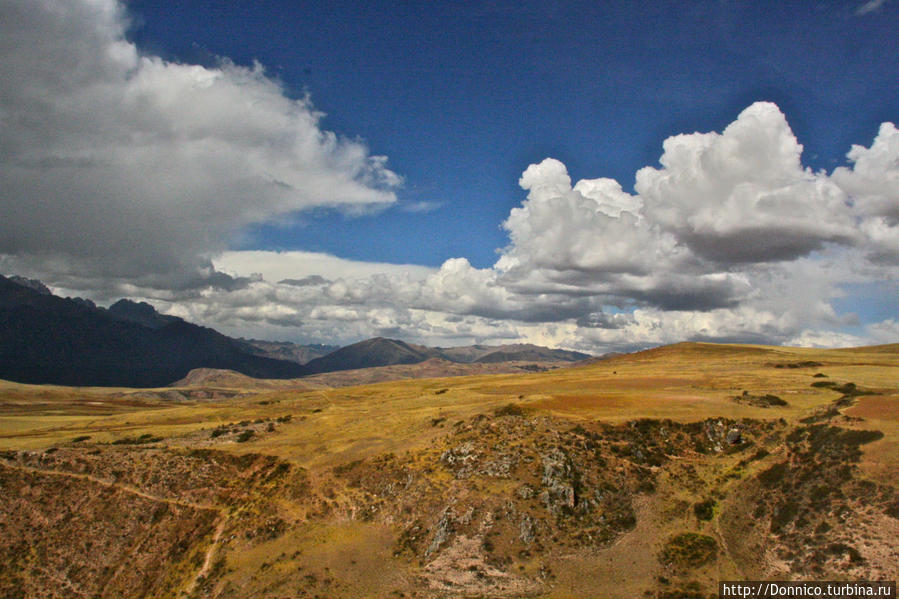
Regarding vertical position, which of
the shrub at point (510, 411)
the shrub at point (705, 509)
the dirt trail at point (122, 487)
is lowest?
the dirt trail at point (122, 487)

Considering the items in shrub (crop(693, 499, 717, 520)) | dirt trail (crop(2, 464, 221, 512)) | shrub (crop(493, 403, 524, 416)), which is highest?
shrub (crop(493, 403, 524, 416))

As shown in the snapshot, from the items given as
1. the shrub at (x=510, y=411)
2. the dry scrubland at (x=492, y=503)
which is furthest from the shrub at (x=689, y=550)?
the shrub at (x=510, y=411)

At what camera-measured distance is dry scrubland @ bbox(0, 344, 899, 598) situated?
55000mm

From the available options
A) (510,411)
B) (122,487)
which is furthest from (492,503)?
(122,487)

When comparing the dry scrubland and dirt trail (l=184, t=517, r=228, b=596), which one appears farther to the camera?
dirt trail (l=184, t=517, r=228, b=596)

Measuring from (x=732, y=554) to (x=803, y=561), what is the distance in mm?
6850

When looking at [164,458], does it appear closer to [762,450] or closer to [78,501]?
[78,501]

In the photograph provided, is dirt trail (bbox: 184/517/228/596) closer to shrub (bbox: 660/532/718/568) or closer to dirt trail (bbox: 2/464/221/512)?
dirt trail (bbox: 2/464/221/512)

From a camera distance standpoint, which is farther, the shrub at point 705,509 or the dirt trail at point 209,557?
the dirt trail at point 209,557

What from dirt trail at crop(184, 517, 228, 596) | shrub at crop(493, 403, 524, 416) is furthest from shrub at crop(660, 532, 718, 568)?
dirt trail at crop(184, 517, 228, 596)

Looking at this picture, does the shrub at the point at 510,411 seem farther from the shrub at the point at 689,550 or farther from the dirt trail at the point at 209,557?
the dirt trail at the point at 209,557

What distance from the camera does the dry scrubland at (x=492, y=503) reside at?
2165 inches

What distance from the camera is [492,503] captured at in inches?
2665

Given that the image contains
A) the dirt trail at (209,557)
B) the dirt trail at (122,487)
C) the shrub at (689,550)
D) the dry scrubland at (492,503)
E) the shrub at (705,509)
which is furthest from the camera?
the dirt trail at (122,487)
